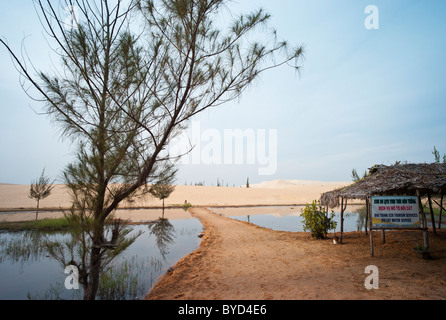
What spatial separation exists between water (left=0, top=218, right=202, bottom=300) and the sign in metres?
6.39

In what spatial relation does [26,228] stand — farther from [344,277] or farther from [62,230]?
[344,277]

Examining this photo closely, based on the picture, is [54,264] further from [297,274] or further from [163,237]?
[297,274]

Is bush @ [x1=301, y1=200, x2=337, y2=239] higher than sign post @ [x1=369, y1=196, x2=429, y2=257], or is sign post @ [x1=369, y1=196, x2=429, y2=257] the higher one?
sign post @ [x1=369, y1=196, x2=429, y2=257]

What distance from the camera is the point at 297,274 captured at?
533 cm

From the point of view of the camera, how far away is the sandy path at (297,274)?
167 inches

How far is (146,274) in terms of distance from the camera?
6562 mm

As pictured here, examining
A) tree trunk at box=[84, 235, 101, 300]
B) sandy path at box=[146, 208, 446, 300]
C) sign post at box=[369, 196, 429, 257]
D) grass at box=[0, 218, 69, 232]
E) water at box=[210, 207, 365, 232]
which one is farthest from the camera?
water at box=[210, 207, 365, 232]

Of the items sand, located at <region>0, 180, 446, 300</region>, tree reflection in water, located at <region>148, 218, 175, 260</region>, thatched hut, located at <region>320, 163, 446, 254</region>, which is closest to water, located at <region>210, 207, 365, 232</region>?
sand, located at <region>0, 180, 446, 300</region>

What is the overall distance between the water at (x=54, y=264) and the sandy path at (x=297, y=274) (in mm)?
965

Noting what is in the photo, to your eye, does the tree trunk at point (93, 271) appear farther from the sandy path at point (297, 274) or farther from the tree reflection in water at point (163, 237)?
the tree reflection in water at point (163, 237)

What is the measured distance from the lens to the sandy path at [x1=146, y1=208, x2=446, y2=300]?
4254 millimetres

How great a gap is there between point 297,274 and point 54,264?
7.76 metres

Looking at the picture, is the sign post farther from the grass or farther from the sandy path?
the grass
